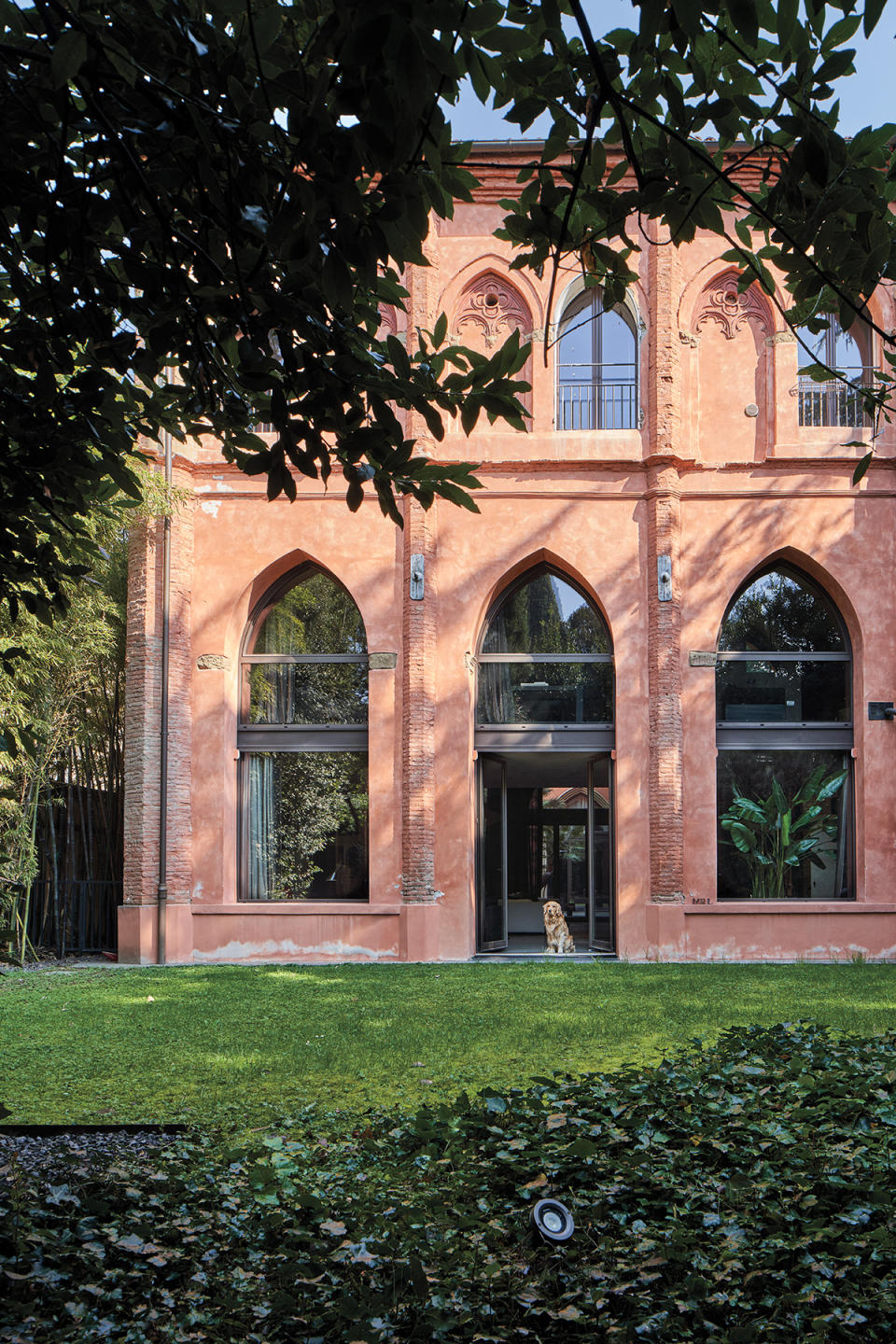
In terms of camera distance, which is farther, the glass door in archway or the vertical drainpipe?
the glass door in archway

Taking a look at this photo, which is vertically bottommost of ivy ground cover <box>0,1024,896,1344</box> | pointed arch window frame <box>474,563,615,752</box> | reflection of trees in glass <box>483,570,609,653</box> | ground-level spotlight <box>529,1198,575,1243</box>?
ivy ground cover <box>0,1024,896,1344</box>

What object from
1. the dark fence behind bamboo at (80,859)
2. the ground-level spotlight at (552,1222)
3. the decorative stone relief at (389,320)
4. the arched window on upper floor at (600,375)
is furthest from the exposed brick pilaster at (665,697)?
the ground-level spotlight at (552,1222)

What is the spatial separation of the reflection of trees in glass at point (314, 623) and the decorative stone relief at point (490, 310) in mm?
3827

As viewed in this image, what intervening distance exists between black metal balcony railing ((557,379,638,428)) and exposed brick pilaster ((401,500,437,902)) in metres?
2.33

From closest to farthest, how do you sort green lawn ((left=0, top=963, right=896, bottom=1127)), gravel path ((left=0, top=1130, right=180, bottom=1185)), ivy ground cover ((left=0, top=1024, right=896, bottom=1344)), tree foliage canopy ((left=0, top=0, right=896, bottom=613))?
tree foliage canopy ((left=0, top=0, right=896, bottom=613)), ivy ground cover ((left=0, top=1024, right=896, bottom=1344)), gravel path ((left=0, top=1130, right=180, bottom=1185)), green lawn ((left=0, top=963, right=896, bottom=1127))

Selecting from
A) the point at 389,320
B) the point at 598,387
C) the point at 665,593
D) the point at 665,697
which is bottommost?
the point at 665,697

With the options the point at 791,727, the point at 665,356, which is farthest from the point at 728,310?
the point at 791,727

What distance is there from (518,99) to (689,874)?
12.4 metres

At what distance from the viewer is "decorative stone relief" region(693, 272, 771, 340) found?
14.7 meters

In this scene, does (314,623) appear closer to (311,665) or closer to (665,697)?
(311,665)

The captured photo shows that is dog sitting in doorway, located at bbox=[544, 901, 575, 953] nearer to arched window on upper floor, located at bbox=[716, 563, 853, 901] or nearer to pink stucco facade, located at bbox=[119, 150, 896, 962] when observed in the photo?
pink stucco facade, located at bbox=[119, 150, 896, 962]

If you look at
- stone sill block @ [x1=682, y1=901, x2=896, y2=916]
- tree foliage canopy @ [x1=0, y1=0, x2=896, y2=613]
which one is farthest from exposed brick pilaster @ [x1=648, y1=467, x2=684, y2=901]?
tree foliage canopy @ [x1=0, y1=0, x2=896, y2=613]

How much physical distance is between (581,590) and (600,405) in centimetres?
242

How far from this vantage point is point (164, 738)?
542 inches
